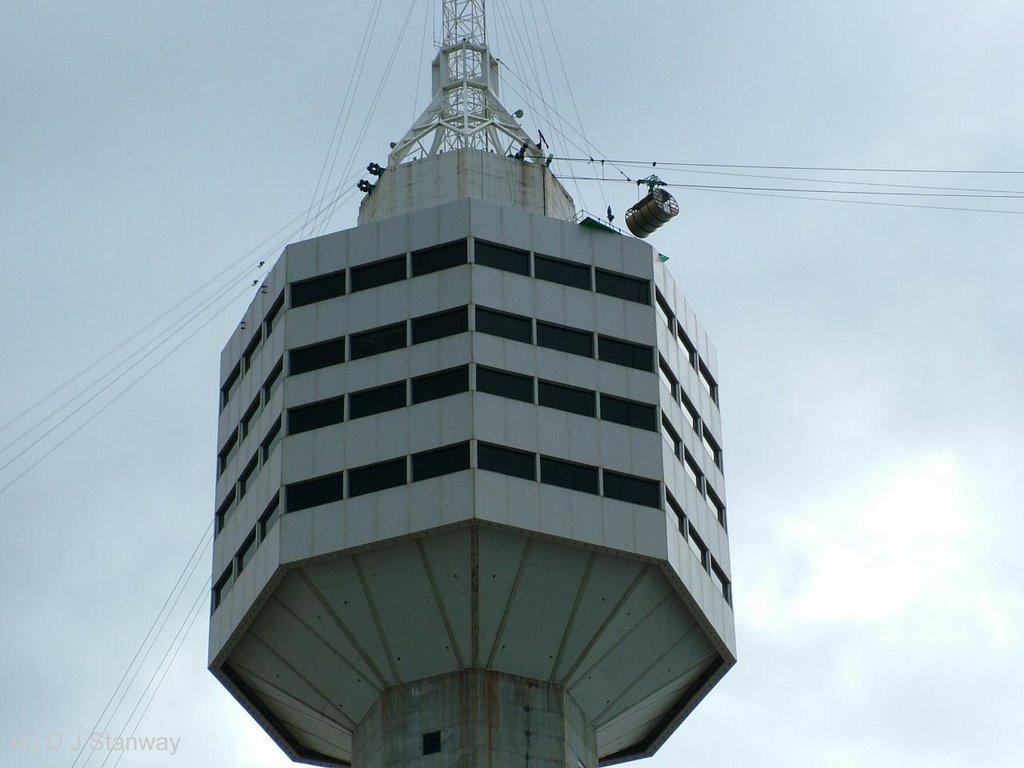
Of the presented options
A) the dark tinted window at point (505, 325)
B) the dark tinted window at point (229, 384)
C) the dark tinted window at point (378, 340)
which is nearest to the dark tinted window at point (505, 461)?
the dark tinted window at point (505, 325)

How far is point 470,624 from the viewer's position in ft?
178

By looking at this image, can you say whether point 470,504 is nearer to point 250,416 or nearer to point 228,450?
point 250,416

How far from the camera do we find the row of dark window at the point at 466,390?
5578 centimetres

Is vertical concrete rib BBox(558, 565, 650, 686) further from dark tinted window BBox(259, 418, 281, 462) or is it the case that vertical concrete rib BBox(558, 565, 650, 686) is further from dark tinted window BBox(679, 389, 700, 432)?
dark tinted window BBox(259, 418, 281, 462)

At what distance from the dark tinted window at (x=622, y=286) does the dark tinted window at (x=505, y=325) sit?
2.85m

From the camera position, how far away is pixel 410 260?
58.4 meters

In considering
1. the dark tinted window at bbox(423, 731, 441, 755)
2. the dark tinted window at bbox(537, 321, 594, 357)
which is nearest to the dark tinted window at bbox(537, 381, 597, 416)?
the dark tinted window at bbox(537, 321, 594, 357)

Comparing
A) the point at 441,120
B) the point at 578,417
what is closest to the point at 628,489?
the point at 578,417

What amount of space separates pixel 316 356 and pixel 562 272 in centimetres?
737

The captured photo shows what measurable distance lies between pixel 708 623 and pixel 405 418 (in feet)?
33.2

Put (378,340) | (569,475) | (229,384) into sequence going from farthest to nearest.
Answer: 1. (229,384)
2. (378,340)
3. (569,475)

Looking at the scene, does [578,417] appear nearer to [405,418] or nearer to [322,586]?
[405,418]

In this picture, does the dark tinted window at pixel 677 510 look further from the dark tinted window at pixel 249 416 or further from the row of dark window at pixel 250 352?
the row of dark window at pixel 250 352

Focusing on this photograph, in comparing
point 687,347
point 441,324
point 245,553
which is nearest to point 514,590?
point 441,324
